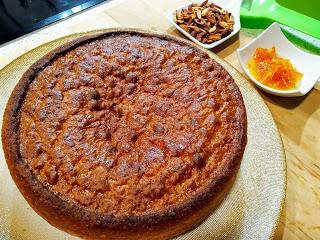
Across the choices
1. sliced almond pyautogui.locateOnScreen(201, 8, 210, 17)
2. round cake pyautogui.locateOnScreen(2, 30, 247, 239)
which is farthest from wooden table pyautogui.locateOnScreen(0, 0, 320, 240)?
round cake pyautogui.locateOnScreen(2, 30, 247, 239)

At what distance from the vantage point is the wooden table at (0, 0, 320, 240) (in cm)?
143

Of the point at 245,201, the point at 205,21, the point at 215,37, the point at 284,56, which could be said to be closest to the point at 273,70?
the point at 284,56

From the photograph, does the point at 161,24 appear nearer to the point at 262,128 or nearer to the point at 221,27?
the point at 221,27

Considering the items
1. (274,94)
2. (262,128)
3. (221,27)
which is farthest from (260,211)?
(221,27)

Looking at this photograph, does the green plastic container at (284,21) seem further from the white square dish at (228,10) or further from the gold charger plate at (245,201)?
the gold charger plate at (245,201)

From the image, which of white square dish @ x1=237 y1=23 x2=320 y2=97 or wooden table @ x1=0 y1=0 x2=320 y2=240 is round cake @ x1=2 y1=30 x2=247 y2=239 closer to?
wooden table @ x1=0 y1=0 x2=320 y2=240

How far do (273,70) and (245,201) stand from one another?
0.79 metres

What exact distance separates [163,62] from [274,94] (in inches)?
26.3

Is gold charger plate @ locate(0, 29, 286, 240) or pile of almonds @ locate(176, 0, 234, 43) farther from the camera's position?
pile of almonds @ locate(176, 0, 234, 43)

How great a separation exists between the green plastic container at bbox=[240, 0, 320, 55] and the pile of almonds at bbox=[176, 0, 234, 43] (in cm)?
13

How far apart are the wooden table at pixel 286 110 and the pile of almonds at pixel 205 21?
70mm

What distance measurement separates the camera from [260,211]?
4.29 feet

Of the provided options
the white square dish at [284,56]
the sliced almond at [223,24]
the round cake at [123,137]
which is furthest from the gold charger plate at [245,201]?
the sliced almond at [223,24]

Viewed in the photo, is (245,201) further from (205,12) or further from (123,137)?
(205,12)
